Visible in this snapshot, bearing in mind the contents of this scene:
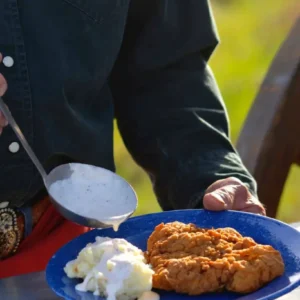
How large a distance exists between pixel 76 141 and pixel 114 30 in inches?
7.6

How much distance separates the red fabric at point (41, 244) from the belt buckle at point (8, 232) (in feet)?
0.05

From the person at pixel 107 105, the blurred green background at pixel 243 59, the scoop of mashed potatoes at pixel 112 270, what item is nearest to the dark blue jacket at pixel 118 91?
the person at pixel 107 105

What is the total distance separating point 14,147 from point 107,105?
223mm

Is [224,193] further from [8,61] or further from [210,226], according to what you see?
[8,61]

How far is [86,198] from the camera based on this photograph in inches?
43.7

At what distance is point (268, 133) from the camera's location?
1498 millimetres

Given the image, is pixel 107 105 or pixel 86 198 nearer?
pixel 86 198

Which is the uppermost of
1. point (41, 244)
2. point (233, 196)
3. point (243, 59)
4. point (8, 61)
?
point (8, 61)

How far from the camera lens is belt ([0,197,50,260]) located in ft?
4.21

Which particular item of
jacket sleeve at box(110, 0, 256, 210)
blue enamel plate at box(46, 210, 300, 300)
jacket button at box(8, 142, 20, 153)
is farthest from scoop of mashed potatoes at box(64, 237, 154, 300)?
jacket sleeve at box(110, 0, 256, 210)

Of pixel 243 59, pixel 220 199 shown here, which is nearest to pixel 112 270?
pixel 220 199

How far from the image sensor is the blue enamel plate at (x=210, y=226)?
96 cm

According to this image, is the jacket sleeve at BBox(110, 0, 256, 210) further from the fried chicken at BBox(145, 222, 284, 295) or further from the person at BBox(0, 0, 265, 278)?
the fried chicken at BBox(145, 222, 284, 295)

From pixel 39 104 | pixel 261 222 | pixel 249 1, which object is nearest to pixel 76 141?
pixel 39 104
